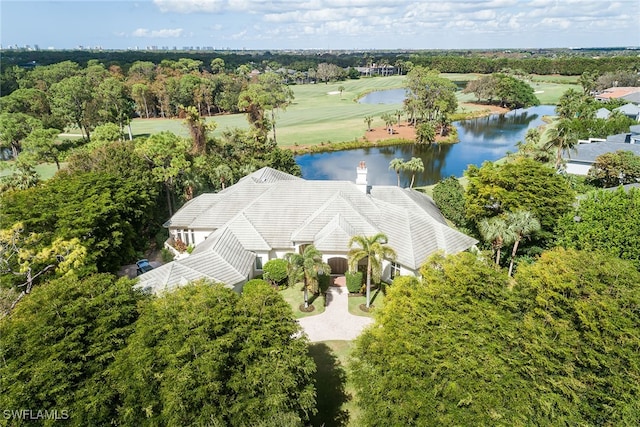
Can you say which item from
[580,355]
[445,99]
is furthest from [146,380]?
[445,99]

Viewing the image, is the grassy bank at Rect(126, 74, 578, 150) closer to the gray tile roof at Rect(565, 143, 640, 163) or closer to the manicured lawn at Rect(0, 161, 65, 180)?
the manicured lawn at Rect(0, 161, 65, 180)

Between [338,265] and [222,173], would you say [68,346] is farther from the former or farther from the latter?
[222,173]

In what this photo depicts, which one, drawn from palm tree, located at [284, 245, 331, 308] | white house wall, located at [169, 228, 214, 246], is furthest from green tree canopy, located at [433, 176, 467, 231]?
white house wall, located at [169, 228, 214, 246]

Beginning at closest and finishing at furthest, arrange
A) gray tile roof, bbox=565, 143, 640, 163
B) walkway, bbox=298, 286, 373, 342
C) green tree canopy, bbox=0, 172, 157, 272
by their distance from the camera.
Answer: walkway, bbox=298, 286, 373, 342 < green tree canopy, bbox=0, 172, 157, 272 < gray tile roof, bbox=565, 143, 640, 163

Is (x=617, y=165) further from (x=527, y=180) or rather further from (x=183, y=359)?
(x=183, y=359)

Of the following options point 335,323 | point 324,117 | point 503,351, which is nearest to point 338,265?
point 335,323
